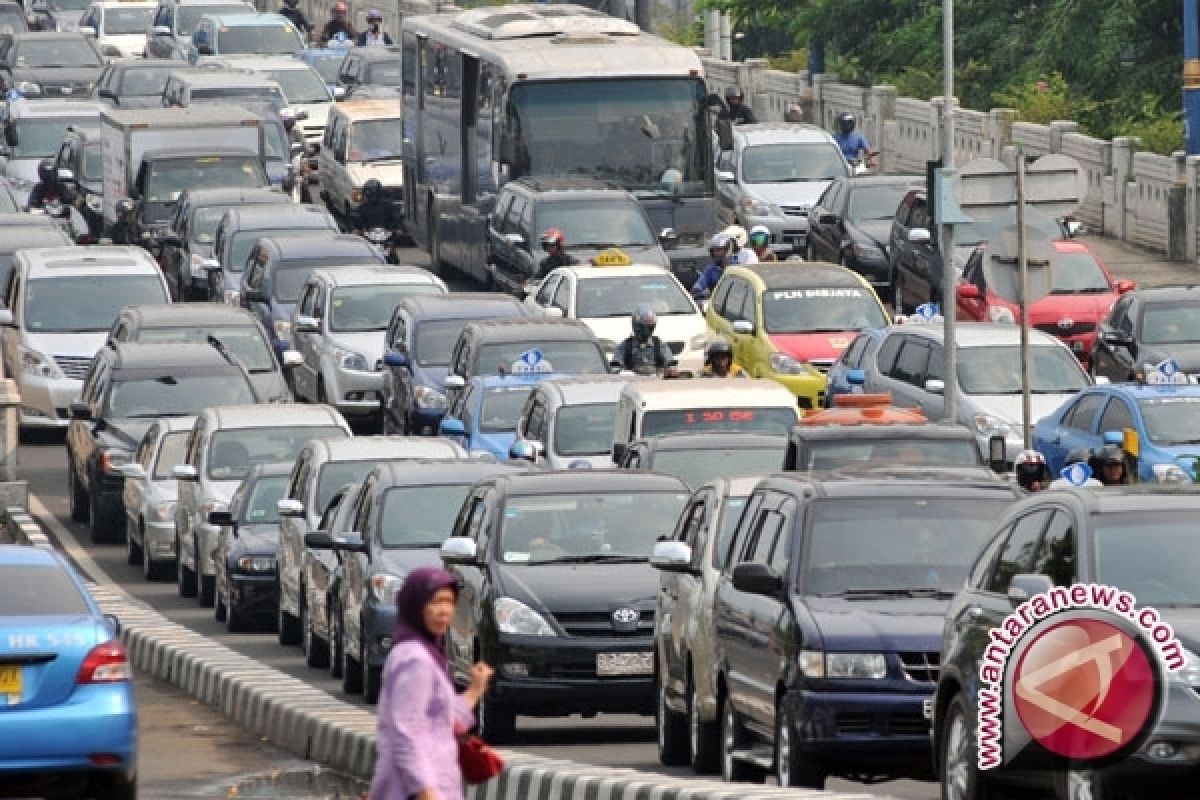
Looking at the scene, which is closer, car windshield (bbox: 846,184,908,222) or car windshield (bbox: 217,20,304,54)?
car windshield (bbox: 846,184,908,222)

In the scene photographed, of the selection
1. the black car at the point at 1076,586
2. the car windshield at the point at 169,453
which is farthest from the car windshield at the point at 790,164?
the black car at the point at 1076,586

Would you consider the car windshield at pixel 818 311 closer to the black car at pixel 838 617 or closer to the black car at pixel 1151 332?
the black car at pixel 1151 332

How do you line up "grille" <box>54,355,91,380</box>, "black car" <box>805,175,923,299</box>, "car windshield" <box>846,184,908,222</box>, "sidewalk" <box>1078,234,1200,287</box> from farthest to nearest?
"sidewalk" <box>1078,234,1200,287</box> → "car windshield" <box>846,184,908,222</box> → "black car" <box>805,175,923,299</box> → "grille" <box>54,355,91,380</box>

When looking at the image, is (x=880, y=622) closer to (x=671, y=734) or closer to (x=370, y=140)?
(x=671, y=734)

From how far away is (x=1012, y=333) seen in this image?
3569 centimetres

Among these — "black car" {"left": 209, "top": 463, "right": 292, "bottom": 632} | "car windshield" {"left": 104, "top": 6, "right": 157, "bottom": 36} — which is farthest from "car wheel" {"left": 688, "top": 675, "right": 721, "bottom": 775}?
"car windshield" {"left": 104, "top": 6, "right": 157, "bottom": 36}

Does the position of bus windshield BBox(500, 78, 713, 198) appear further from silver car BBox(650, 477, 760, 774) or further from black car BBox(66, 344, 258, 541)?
silver car BBox(650, 477, 760, 774)

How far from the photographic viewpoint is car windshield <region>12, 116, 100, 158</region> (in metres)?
63.2

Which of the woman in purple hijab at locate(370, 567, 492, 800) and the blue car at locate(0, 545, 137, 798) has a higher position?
the woman in purple hijab at locate(370, 567, 492, 800)

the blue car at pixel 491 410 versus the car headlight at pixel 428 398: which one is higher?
the blue car at pixel 491 410

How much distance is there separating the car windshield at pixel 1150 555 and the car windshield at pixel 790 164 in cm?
3701

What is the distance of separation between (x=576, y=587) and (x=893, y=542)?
11.8 ft

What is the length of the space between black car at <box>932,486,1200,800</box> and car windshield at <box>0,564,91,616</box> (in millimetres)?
3878

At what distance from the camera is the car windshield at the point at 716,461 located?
89.1ft
